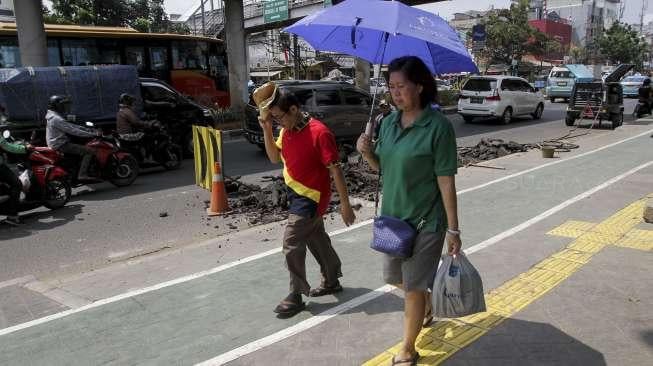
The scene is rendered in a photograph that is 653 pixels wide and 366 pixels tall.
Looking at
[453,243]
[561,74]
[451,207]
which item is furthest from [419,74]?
[561,74]

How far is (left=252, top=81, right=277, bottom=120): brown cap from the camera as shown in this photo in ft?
11.2

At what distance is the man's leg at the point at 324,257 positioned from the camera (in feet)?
12.4

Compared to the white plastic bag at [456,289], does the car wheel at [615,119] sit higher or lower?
lower

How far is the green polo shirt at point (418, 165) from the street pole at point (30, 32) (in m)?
12.7

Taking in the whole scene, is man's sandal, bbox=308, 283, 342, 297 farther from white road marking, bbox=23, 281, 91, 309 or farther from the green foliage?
the green foliage

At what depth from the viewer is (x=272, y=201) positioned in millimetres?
7145

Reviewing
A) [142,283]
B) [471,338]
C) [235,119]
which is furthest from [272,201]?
[235,119]

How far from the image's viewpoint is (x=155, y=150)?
10398 millimetres

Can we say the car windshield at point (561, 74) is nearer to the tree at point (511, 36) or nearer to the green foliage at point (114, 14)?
the tree at point (511, 36)

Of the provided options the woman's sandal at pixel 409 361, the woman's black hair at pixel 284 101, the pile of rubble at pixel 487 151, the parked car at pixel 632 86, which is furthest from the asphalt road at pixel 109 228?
the parked car at pixel 632 86

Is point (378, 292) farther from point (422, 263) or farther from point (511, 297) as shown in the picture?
point (422, 263)

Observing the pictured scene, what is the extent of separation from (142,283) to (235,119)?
1398 cm

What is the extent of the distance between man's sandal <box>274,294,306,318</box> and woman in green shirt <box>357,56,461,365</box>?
40.0 inches

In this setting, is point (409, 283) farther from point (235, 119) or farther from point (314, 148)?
point (235, 119)
